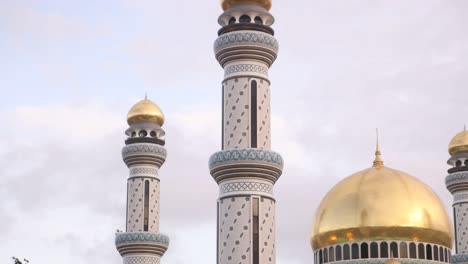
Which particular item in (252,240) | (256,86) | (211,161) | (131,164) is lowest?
(252,240)

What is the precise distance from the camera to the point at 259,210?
2517 centimetres

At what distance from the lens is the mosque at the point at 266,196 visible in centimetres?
2517

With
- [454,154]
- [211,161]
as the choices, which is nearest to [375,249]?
[211,161]

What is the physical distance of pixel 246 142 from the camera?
25.8 meters

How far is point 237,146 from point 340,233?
449cm

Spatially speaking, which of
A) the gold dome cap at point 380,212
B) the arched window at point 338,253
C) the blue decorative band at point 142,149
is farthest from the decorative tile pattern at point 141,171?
the arched window at point 338,253

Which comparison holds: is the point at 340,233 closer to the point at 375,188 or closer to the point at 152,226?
the point at 375,188

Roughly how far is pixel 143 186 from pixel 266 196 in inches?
524

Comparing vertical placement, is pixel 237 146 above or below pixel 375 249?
above

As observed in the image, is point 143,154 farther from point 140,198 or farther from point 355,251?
point 355,251

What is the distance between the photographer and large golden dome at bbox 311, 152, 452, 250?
2788 cm

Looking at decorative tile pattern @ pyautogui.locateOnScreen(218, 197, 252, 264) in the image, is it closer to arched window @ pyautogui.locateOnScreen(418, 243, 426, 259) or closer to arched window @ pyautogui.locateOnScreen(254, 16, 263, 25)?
arched window @ pyautogui.locateOnScreen(254, 16, 263, 25)

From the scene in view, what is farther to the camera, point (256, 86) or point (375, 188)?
point (375, 188)

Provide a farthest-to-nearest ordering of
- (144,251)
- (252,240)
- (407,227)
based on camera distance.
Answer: (144,251)
(407,227)
(252,240)
